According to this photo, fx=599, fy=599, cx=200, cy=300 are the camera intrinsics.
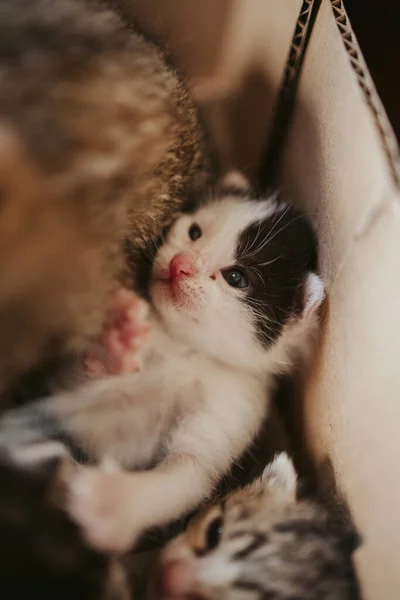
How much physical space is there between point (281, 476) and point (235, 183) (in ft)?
2.02

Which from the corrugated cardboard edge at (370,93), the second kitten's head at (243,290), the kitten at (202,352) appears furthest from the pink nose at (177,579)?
the corrugated cardboard edge at (370,93)

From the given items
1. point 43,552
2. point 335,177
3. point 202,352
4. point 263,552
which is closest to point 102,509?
point 43,552

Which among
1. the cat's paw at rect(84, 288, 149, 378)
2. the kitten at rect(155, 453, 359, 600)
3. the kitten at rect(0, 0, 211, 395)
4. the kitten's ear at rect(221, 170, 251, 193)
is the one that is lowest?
the kitten at rect(155, 453, 359, 600)

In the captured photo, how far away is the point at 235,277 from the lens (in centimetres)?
108

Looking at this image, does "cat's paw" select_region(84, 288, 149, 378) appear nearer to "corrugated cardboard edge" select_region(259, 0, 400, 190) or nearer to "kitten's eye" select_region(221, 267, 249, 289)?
"kitten's eye" select_region(221, 267, 249, 289)

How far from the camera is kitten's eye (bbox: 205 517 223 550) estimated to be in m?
0.86

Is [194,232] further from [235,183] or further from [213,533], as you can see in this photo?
[213,533]

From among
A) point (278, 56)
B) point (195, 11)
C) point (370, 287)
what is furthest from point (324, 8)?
point (370, 287)

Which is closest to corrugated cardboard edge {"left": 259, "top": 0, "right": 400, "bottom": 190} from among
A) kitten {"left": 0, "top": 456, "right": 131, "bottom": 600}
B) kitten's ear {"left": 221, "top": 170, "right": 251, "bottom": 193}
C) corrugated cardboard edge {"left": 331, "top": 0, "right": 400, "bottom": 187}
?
corrugated cardboard edge {"left": 331, "top": 0, "right": 400, "bottom": 187}

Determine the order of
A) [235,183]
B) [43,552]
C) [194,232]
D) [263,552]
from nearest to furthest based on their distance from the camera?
[43,552]
[263,552]
[194,232]
[235,183]

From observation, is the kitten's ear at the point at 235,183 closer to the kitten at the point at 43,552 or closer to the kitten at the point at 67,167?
the kitten at the point at 67,167

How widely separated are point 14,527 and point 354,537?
489 mm

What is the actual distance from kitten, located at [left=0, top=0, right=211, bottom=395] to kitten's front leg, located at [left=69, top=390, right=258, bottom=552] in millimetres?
193

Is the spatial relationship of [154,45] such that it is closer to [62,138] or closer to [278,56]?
[278,56]
